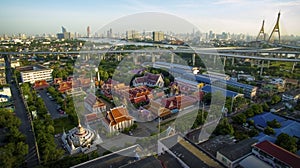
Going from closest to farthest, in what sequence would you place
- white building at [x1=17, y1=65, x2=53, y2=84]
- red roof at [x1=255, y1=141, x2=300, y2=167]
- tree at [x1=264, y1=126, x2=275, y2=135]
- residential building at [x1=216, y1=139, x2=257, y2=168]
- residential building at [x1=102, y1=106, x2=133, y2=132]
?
red roof at [x1=255, y1=141, x2=300, y2=167] → residential building at [x1=216, y1=139, x2=257, y2=168] → tree at [x1=264, y1=126, x2=275, y2=135] → residential building at [x1=102, y1=106, x2=133, y2=132] → white building at [x1=17, y1=65, x2=53, y2=84]

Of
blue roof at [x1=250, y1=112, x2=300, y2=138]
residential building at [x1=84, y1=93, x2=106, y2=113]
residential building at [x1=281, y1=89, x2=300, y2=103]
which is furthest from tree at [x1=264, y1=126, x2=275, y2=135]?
residential building at [x1=84, y1=93, x2=106, y2=113]

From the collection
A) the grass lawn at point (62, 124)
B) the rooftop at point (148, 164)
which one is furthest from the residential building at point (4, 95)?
the rooftop at point (148, 164)

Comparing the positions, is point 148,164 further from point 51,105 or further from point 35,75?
point 35,75

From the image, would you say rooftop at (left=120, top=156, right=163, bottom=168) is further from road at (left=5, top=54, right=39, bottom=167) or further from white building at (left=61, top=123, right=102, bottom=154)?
road at (left=5, top=54, right=39, bottom=167)

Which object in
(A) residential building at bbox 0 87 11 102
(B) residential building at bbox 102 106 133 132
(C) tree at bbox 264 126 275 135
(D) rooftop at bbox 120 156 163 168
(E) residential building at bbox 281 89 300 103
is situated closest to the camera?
(D) rooftop at bbox 120 156 163 168

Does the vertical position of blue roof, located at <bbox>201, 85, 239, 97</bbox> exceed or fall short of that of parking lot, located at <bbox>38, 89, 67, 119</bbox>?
it exceeds it

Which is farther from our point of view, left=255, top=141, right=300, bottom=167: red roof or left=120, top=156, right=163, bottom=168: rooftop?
left=255, top=141, right=300, bottom=167: red roof
